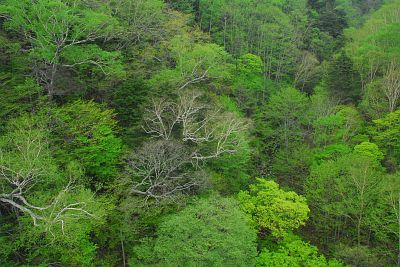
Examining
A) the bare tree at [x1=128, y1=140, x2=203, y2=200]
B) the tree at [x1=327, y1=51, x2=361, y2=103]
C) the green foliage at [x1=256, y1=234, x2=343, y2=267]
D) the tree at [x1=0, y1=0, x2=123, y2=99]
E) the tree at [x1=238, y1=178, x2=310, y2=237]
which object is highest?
the tree at [x1=0, y1=0, x2=123, y2=99]

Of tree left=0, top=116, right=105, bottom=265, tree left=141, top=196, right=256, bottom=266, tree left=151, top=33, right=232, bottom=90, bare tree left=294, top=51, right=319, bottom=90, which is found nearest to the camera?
tree left=0, top=116, right=105, bottom=265

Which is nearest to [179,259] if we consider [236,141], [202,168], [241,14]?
[202,168]

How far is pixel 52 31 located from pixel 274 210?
18.0 m

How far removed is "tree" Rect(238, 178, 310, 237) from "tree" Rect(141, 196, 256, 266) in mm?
3103

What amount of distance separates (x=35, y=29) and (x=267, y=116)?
23.0 m

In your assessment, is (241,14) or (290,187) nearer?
(290,187)

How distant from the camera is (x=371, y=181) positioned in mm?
23500

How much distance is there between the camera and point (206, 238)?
17.4 meters

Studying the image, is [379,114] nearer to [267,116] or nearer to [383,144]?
[383,144]

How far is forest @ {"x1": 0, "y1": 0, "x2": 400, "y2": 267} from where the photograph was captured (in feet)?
58.0

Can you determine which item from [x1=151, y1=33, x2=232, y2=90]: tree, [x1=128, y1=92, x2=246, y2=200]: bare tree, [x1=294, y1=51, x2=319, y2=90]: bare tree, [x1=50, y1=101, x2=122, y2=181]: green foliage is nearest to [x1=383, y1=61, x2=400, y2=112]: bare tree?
[x1=294, y1=51, x2=319, y2=90]: bare tree

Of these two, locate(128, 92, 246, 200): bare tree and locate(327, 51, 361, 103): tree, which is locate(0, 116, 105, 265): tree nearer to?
locate(128, 92, 246, 200): bare tree

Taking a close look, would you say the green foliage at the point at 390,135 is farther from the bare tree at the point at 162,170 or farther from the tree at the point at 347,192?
the bare tree at the point at 162,170

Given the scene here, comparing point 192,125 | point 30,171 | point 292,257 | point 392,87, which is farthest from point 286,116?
point 30,171
